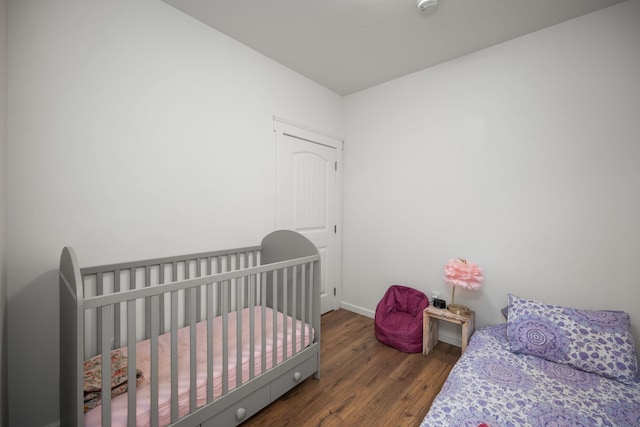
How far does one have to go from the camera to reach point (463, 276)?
2.03 m

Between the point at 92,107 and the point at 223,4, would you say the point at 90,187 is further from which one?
the point at 223,4

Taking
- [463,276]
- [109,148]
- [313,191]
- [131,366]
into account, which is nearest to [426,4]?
[313,191]

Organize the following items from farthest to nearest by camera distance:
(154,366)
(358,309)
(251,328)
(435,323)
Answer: (358,309) → (435,323) → (251,328) → (154,366)

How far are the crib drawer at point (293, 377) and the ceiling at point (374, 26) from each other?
2407 millimetres

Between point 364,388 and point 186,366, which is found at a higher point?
point 186,366

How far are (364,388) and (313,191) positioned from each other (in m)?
1.83

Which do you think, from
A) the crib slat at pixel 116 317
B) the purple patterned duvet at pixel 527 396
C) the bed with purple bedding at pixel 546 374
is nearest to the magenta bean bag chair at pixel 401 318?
the bed with purple bedding at pixel 546 374

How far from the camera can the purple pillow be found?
1.45 metres

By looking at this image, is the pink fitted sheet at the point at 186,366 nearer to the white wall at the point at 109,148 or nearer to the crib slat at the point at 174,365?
the crib slat at the point at 174,365

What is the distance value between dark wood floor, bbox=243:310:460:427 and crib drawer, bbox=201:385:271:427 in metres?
0.09

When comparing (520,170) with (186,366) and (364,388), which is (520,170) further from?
(186,366)

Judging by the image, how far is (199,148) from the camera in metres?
1.90

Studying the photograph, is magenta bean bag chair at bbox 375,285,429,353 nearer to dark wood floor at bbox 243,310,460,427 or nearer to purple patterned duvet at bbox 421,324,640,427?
dark wood floor at bbox 243,310,460,427

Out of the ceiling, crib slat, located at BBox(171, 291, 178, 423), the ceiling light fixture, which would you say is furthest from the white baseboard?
the ceiling light fixture
